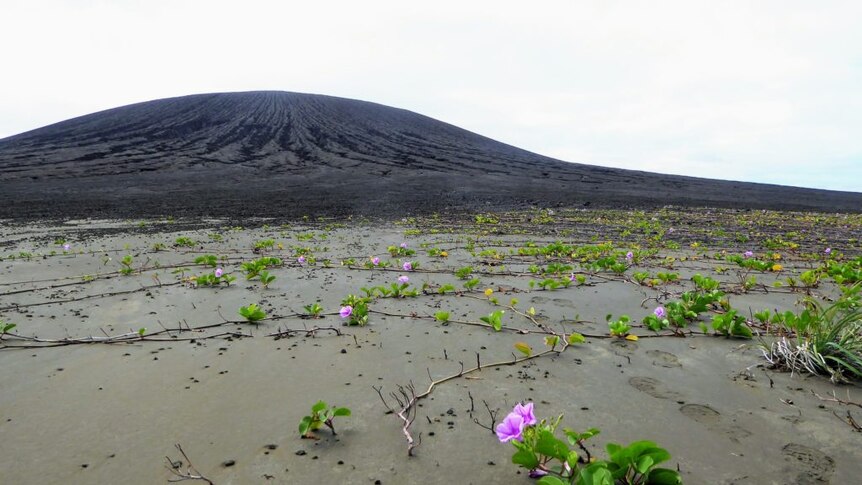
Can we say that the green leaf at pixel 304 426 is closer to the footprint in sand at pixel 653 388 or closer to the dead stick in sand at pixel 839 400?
the footprint in sand at pixel 653 388

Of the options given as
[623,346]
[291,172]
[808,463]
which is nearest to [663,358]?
[623,346]

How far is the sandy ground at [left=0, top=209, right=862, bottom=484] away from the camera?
1.72 meters

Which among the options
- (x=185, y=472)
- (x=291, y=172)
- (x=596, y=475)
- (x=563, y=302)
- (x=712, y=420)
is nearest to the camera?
(x=596, y=475)

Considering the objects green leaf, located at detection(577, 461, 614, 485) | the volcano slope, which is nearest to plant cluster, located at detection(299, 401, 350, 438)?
green leaf, located at detection(577, 461, 614, 485)

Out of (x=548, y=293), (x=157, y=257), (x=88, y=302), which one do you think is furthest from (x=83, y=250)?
(x=548, y=293)

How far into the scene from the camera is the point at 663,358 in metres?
2.73

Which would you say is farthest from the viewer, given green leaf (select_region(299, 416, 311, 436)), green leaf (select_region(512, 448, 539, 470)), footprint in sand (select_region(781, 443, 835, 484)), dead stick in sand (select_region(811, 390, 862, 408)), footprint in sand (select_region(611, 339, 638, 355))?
footprint in sand (select_region(611, 339, 638, 355))

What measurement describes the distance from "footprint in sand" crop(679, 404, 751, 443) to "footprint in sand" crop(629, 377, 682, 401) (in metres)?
0.11

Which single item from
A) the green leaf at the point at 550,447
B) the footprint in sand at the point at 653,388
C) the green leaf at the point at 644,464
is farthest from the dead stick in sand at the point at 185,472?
the footprint in sand at the point at 653,388

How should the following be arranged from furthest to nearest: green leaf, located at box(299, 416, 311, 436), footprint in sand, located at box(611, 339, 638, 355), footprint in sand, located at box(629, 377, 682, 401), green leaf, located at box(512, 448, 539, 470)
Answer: footprint in sand, located at box(611, 339, 638, 355)
footprint in sand, located at box(629, 377, 682, 401)
green leaf, located at box(299, 416, 311, 436)
green leaf, located at box(512, 448, 539, 470)

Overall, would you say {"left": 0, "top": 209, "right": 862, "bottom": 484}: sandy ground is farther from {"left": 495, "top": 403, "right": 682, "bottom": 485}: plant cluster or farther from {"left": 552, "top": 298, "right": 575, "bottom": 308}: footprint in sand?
{"left": 495, "top": 403, "right": 682, "bottom": 485}: plant cluster

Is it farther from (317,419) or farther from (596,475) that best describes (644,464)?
(317,419)

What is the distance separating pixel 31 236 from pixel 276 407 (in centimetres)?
916

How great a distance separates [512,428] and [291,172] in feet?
85.7
